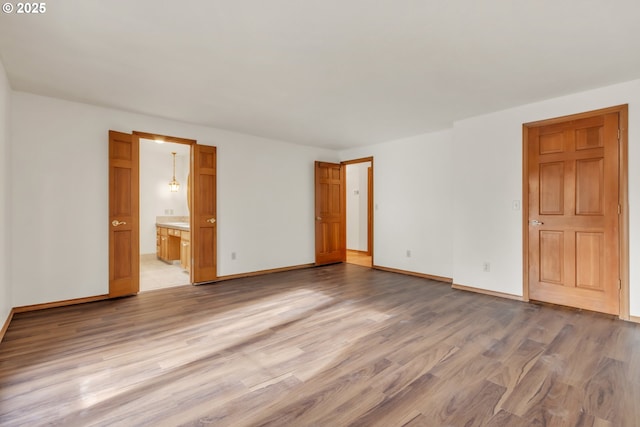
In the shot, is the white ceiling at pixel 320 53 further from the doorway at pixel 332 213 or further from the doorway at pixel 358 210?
the doorway at pixel 358 210

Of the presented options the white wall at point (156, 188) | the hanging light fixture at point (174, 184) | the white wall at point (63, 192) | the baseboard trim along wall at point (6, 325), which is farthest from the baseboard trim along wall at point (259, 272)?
the hanging light fixture at point (174, 184)

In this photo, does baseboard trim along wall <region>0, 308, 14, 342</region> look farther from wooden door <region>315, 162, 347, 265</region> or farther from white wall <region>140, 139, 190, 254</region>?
wooden door <region>315, 162, 347, 265</region>

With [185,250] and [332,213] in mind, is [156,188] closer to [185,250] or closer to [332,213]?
[185,250]

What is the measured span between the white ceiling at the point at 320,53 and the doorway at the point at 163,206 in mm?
3072

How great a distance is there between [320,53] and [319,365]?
2460mm

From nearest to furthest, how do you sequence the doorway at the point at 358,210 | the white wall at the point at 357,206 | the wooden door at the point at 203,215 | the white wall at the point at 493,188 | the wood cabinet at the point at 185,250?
the white wall at the point at 493,188
the wooden door at the point at 203,215
the wood cabinet at the point at 185,250
the doorway at the point at 358,210
the white wall at the point at 357,206

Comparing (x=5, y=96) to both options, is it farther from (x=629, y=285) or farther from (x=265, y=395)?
(x=629, y=285)

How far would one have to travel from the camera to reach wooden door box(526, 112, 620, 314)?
3252mm

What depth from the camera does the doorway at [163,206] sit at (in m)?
6.37

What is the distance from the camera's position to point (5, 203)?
3.06 metres

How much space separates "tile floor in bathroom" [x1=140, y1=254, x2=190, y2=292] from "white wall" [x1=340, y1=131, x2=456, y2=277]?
139 inches

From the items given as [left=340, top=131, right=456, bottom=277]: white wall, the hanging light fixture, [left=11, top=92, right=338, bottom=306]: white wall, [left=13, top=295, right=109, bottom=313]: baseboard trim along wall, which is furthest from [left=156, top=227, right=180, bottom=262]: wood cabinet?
[left=340, top=131, right=456, bottom=277]: white wall

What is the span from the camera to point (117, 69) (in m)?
2.85

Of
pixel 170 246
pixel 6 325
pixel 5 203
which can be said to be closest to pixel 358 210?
pixel 170 246
